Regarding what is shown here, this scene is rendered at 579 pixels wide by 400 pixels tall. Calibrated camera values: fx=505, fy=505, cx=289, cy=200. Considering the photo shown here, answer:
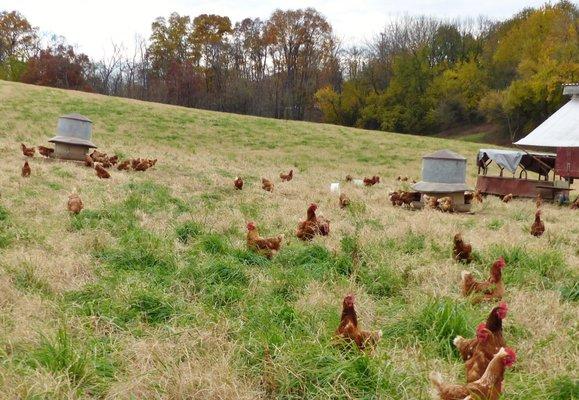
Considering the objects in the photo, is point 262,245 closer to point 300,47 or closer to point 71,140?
point 71,140

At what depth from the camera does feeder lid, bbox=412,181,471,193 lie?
1090 cm

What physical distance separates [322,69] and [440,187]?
54.1 metres

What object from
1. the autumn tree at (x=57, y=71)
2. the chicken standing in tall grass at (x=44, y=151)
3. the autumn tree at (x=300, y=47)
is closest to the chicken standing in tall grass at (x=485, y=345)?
the chicken standing in tall grass at (x=44, y=151)

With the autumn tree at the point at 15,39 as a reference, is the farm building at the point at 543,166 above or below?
below

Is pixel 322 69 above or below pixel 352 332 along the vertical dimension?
above

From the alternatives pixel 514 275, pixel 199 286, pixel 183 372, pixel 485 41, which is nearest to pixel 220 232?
pixel 199 286

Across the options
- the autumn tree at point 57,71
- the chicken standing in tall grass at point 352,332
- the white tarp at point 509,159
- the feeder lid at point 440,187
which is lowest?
the chicken standing in tall grass at point 352,332

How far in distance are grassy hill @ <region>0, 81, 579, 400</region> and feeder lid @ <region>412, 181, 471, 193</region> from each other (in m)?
1.13

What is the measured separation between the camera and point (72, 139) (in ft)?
47.8

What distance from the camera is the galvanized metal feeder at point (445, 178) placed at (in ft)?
36.2

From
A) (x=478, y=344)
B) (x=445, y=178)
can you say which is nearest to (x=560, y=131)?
(x=445, y=178)

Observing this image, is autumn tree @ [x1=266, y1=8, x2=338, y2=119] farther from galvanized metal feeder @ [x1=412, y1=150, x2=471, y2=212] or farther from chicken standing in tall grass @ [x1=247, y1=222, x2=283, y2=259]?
chicken standing in tall grass @ [x1=247, y1=222, x2=283, y2=259]

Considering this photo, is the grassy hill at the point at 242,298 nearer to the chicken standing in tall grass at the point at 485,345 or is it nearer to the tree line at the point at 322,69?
the chicken standing in tall grass at the point at 485,345

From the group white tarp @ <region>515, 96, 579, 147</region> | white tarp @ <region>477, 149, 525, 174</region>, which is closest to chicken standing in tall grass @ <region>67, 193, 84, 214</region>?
white tarp @ <region>515, 96, 579, 147</region>
